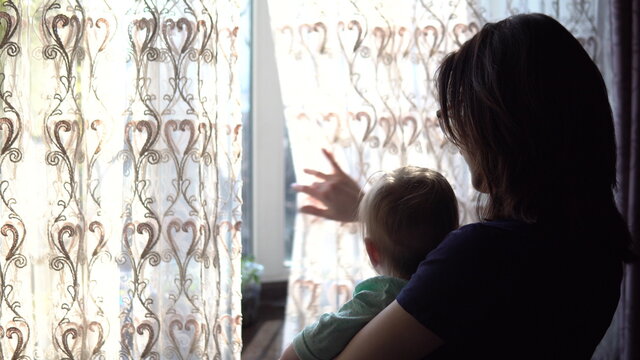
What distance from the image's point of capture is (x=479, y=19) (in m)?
2.33

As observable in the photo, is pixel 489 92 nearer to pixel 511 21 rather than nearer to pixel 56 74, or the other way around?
pixel 511 21

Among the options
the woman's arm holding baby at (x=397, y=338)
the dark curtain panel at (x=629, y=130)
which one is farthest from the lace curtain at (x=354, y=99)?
the woman's arm holding baby at (x=397, y=338)

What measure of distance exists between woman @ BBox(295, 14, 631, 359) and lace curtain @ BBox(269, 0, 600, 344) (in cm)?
134

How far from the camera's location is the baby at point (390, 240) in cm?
120

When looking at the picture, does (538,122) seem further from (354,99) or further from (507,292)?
(354,99)

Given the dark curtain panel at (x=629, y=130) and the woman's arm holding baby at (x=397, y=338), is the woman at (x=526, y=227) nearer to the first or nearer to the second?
the woman's arm holding baby at (x=397, y=338)

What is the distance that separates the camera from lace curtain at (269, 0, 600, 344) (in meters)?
2.25

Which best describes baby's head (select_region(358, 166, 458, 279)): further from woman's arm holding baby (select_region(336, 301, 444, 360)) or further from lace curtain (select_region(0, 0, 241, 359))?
lace curtain (select_region(0, 0, 241, 359))

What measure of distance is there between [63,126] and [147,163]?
0.85 feet

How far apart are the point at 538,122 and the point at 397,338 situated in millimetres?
330

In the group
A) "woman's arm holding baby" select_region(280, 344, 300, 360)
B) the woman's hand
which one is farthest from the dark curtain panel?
"woman's arm holding baby" select_region(280, 344, 300, 360)

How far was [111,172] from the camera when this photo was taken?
2.05 m

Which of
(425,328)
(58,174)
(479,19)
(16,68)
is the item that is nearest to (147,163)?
(58,174)

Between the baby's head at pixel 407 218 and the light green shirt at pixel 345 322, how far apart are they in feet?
0.14
